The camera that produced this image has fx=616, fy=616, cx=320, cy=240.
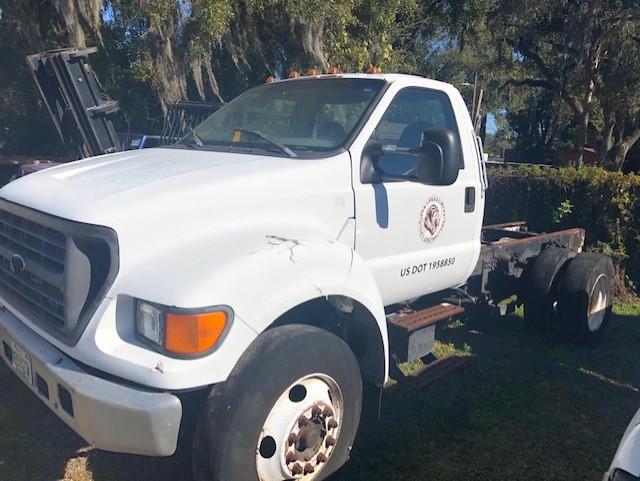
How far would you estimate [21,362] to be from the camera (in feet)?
10.2

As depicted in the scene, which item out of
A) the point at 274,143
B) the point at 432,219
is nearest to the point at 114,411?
the point at 274,143

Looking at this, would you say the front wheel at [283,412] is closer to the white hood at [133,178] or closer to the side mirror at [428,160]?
the white hood at [133,178]

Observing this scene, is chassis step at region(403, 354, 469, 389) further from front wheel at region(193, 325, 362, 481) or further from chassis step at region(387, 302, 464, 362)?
front wheel at region(193, 325, 362, 481)

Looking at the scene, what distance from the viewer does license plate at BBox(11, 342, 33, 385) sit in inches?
119

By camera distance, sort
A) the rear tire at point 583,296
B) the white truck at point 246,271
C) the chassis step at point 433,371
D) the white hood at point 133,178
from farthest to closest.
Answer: the rear tire at point 583,296, the chassis step at point 433,371, the white hood at point 133,178, the white truck at point 246,271

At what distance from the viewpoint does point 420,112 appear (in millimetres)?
4285

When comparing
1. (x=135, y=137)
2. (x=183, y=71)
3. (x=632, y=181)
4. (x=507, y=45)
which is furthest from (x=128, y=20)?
(x=507, y=45)

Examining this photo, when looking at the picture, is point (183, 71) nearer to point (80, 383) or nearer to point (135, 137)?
point (135, 137)

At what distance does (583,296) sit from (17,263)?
4612 millimetres

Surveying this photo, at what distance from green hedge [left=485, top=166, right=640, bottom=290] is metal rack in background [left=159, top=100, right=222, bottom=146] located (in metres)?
4.79

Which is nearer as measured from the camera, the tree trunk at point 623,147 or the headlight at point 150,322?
the headlight at point 150,322

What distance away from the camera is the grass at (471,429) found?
364 centimetres

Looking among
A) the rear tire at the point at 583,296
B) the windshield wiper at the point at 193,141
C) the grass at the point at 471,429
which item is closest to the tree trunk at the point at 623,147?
the rear tire at the point at 583,296

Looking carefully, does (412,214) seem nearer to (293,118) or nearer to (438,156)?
(438,156)
